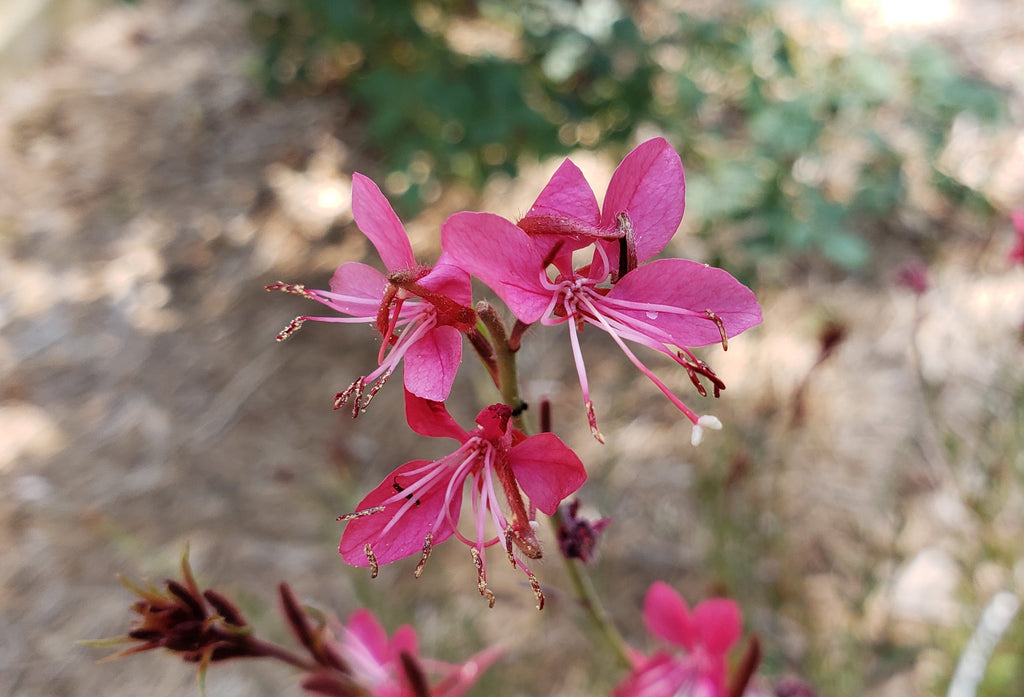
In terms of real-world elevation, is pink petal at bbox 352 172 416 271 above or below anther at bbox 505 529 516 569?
above

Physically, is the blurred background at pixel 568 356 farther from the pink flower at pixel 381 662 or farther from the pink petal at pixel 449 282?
the pink petal at pixel 449 282

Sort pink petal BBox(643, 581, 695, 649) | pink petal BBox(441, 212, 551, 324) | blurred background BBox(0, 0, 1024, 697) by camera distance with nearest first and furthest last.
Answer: pink petal BBox(441, 212, 551, 324) < pink petal BBox(643, 581, 695, 649) < blurred background BBox(0, 0, 1024, 697)

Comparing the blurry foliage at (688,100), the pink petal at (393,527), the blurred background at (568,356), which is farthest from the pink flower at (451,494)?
the blurry foliage at (688,100)

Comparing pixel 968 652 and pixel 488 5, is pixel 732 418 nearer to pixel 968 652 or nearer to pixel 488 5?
pixel 968 652

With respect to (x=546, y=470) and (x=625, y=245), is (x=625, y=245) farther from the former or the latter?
(x=546, y=470)

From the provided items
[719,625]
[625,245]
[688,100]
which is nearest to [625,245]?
[625,245]

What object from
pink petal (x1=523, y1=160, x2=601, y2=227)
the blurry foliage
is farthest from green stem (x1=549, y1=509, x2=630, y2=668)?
the blurry foliage

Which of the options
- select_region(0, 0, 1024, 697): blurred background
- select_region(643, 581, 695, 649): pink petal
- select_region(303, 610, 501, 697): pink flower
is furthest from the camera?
select_region(0, 0, 1024, 697): blurred background

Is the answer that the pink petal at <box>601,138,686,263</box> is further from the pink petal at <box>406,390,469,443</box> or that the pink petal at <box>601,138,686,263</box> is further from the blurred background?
the blurred background

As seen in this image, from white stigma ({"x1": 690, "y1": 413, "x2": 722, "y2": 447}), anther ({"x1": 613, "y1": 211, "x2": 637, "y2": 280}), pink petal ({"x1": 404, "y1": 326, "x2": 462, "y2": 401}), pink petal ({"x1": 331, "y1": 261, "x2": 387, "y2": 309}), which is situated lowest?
pink petal ({"x1": 331, "y1": 261, "x2": 387, "y2": 309})
